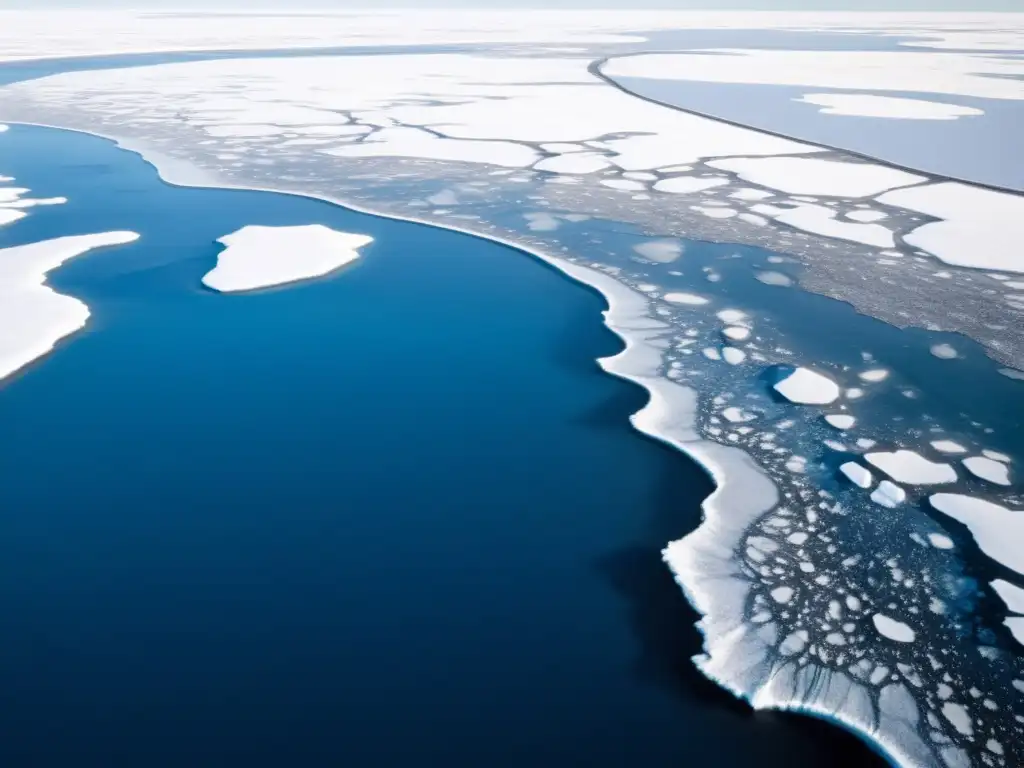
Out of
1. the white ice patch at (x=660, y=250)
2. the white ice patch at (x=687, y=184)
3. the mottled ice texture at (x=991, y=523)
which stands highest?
the mottled ice texture at (x=991, y=523)

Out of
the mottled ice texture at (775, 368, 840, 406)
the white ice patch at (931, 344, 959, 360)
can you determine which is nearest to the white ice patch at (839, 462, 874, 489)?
the mottled ice texture at (775, 368, 840, 406)

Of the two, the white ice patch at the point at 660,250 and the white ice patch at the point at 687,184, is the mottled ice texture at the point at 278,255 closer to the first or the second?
the white ice patch at the point at 660,250

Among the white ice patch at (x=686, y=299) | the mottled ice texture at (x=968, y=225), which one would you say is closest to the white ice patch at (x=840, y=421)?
the white ice patch at (x=686, y=299)

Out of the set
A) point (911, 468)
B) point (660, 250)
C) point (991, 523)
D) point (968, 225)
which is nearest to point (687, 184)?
point (660, 250)

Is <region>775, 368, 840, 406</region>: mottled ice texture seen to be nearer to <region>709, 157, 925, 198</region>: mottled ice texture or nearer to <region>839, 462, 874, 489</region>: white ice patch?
<region>839, 462, 874, 489</region>: white ice patch

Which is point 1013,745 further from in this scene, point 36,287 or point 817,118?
Answer: point 817,118

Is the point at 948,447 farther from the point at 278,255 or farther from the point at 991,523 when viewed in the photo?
the point at 278,255
